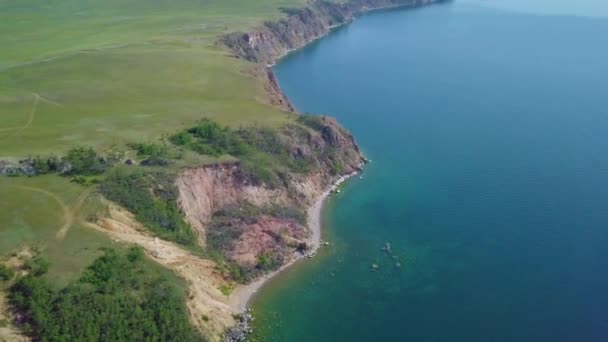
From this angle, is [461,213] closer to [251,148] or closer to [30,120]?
[251,148]

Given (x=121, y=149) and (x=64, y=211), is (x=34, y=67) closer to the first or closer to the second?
(x=121, y=149)

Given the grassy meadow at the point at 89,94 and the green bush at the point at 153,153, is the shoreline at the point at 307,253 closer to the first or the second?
the grassy meadow at the point at 89,94

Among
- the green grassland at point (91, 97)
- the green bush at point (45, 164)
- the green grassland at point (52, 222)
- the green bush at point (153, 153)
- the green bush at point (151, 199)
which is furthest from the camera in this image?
the green bush at point (153, 153)

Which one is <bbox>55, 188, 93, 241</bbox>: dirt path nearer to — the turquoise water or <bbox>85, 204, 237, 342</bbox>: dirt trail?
<bbox>85, 204, 237, 342</bbox>: dirt trail

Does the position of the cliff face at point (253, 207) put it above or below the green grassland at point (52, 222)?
below

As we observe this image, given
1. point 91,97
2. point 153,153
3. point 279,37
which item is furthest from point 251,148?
point 279,37

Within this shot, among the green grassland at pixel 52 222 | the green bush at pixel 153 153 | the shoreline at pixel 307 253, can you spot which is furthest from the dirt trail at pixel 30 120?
the shoreline at pixel 307 253
